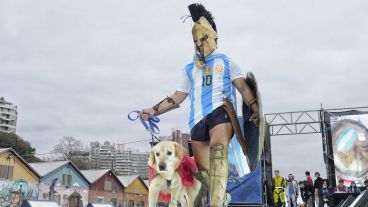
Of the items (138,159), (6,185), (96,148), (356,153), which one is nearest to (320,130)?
(356,153)

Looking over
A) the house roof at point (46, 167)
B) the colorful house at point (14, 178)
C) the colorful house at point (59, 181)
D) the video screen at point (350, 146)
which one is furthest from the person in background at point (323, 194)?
the house roof at point (46, 167)

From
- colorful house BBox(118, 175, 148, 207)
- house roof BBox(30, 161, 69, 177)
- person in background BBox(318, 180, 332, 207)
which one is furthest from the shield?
colorful house BBox(118, 175, 148, 207)

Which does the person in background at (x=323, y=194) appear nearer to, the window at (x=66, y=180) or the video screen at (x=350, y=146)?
the video screen at (x=350, y=146)

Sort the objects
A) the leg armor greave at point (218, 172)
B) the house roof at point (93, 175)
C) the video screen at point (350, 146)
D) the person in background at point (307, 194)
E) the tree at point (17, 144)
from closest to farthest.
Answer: the leg armor greave at point (218, 172) → the person in background at point (307, 194) → the video screen at point (350, 146) → the house roof at point (93, 175) → the tree at point (17, 144)

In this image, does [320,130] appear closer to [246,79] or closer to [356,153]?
[356,153]

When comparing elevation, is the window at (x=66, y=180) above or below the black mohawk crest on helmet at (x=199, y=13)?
below

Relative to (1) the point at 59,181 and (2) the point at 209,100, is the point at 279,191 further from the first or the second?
(1) the point at 59,181

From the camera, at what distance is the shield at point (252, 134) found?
3420 millimetres

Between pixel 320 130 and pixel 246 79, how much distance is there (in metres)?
21.2

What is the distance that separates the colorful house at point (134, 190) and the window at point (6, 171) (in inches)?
708

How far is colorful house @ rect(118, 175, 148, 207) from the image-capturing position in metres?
53.4

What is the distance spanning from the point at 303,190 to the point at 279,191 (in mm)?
811

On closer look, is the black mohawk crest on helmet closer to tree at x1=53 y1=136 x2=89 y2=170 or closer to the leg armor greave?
the leg armor greave

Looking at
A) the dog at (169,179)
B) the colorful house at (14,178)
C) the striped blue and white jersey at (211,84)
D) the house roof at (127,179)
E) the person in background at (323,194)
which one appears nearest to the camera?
the striped blue and white jersey at (211,84)
